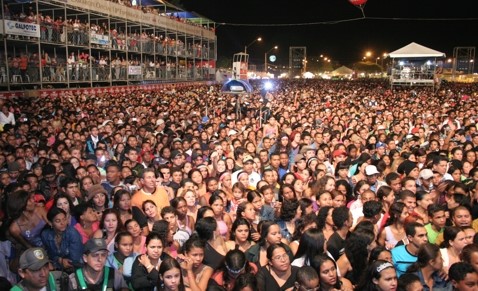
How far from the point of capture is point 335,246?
469cm

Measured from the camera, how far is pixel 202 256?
4211 mm

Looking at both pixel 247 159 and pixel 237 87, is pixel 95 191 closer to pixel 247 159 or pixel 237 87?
pixel 247 159

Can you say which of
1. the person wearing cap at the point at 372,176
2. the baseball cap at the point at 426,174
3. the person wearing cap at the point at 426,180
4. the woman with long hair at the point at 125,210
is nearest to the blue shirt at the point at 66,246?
the woman with long hair at the point at 125,210

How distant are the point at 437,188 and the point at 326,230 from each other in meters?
2.61

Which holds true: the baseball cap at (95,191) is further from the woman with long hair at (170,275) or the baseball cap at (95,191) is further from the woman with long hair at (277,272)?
the woman with long hair at (277,272)

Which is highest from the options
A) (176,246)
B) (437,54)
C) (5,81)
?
(437,54)

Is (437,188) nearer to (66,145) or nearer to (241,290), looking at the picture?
(241,290)

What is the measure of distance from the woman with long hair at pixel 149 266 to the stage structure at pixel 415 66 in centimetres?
2738

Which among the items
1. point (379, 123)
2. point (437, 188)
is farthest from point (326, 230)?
point (379, 123)

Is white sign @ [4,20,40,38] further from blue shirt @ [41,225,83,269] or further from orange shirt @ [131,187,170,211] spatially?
blue shirt @ [41,225,83,269]

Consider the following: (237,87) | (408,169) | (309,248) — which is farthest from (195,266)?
(237,87)

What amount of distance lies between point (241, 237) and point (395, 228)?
1706 mm

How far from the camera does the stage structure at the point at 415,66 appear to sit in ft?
96.0

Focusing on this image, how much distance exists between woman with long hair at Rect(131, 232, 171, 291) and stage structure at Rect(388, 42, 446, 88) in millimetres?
27381
